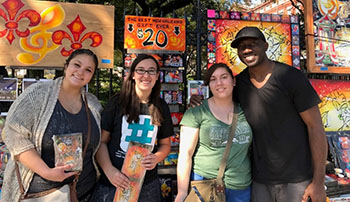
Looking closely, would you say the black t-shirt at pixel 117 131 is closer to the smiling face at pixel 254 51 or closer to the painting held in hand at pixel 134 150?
the painting held in hand at pixel 134 150

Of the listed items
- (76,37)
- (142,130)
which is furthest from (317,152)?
(76,37)

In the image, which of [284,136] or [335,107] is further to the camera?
[335,107]

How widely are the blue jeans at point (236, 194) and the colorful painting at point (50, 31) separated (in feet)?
7.72

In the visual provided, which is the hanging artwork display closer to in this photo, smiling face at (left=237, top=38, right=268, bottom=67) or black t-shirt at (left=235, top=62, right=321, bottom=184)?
smiling face at (left=237, top=38, right=268, bottom=67)

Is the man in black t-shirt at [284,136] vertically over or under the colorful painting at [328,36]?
under

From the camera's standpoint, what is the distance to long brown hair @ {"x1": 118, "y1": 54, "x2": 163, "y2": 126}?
78.1 inches

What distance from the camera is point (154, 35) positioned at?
3.87 meters

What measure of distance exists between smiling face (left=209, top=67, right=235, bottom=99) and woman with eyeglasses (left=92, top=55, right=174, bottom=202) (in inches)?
18.9

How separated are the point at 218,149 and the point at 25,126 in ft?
4.68

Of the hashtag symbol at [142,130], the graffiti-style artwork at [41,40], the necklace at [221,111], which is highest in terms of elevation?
the graffiti-style artwork at [41,40]

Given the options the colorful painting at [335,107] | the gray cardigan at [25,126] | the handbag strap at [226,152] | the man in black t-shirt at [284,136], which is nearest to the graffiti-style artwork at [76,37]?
the gray cardigan at [25,126]

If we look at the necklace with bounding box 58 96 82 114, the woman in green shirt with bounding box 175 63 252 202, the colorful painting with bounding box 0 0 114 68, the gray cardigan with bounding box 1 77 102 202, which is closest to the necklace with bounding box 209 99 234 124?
the woman in green shirt with bounding box 175 63 252 202

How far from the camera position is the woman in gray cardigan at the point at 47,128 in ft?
5.37

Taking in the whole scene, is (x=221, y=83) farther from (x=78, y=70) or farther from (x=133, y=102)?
(x=78, y=70)
